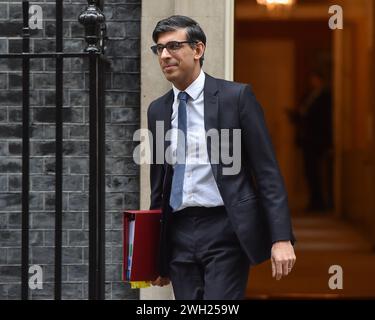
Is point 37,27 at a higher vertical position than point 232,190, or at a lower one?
higher

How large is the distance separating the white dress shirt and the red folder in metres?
0.20

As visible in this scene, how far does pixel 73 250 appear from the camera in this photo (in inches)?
272

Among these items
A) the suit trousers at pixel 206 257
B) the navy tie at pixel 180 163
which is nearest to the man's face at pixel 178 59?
the navy tie at pixel 180 163

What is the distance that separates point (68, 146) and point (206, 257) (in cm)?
231

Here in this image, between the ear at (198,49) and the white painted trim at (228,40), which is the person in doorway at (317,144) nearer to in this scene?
the white painted trim at (228,40)

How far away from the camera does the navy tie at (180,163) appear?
4.89 m

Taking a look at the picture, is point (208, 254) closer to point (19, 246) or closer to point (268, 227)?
point (268, 227)

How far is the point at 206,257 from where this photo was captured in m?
4.84

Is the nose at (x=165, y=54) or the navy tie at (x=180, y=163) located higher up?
the nose at (x=165, y=54)

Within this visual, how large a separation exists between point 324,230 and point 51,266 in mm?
8551

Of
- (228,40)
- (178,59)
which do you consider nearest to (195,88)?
(178,59)

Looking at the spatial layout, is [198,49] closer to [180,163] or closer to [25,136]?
[180,163]

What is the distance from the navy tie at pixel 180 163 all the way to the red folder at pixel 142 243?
0.55ft
